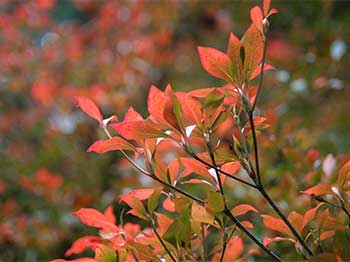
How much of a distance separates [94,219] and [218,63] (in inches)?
8.8

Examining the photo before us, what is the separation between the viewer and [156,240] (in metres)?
0.52

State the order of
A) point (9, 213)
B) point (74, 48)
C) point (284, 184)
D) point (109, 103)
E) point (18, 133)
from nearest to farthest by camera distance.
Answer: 1. point (284, 184)
2. point (9, 213)
3. point (109, 103)
4. point (18, 133)
5. point (74, 48)

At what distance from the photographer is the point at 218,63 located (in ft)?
1.59

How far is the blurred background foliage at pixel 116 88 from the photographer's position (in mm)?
1452

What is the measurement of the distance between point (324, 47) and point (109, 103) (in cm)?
105

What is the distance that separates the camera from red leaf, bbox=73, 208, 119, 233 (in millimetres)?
526

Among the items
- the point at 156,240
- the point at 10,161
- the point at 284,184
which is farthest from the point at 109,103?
the point at 156,240

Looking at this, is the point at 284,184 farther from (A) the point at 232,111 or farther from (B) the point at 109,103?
(B) the point at 109,103

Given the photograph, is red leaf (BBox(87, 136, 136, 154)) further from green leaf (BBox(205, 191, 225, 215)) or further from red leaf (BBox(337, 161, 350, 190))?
red leaf (BBox(337, 161, 350, 190))

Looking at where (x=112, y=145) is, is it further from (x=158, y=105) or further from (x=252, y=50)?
(x=252, y=50)

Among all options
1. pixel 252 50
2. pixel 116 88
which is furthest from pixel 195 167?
pixel 116 88

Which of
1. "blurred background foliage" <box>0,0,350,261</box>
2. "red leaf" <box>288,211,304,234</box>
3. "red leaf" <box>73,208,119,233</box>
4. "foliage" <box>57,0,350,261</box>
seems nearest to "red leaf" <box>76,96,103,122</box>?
"foliage" <box>57,0,350,261</box>

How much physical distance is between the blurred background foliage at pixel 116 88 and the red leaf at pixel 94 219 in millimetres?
386

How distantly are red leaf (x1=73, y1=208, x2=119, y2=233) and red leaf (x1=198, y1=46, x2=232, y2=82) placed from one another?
0.21 m
